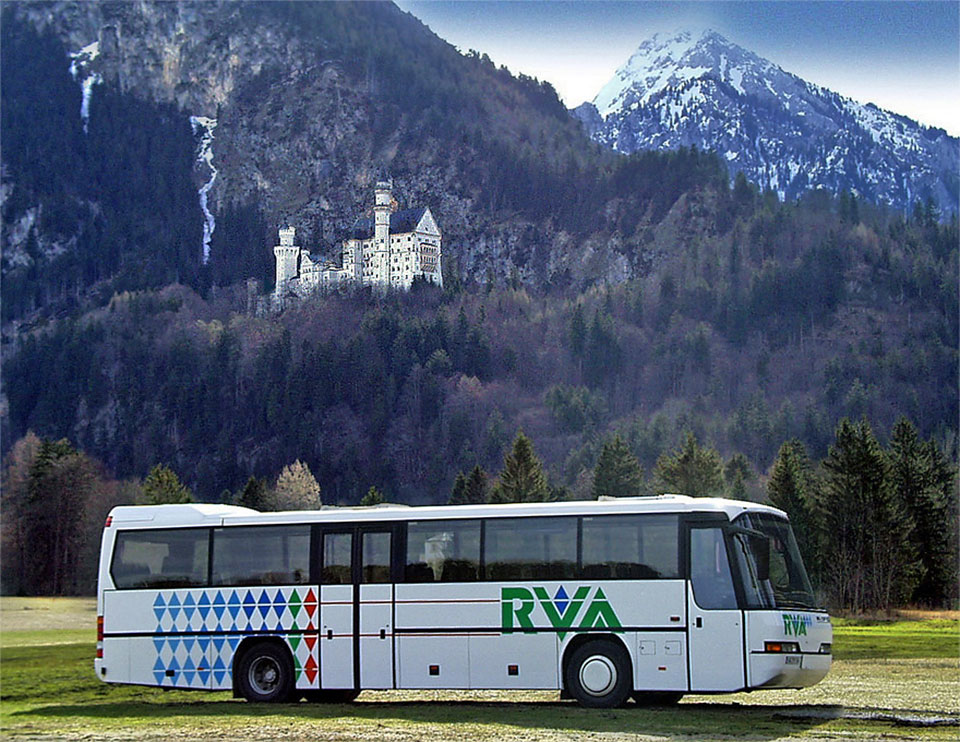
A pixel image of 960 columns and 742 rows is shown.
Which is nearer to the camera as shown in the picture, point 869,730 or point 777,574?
point 869,730

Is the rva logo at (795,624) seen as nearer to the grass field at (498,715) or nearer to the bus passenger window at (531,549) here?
the grass field at (498,715)

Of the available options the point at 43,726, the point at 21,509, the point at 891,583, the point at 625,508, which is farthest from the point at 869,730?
the point at 21,509

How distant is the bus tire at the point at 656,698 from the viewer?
26.8 m

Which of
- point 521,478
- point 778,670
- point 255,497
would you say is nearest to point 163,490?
point 255,497

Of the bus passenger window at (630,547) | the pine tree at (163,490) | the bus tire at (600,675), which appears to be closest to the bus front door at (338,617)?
the bus tire at (600,675)

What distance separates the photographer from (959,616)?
3083 inches

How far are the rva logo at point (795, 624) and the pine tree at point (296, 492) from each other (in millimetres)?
129707

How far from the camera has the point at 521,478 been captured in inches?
4722

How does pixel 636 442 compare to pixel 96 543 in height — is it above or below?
above

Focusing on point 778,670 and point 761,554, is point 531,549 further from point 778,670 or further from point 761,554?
point 778,670

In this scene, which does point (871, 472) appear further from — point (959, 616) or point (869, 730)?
point (869, 730)

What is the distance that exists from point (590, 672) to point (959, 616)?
194 ft

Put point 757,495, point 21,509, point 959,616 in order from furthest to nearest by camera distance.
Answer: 1. point 757,495
2. point 21,509
3. point 959,616

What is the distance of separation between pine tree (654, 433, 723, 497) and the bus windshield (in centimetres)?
8744
